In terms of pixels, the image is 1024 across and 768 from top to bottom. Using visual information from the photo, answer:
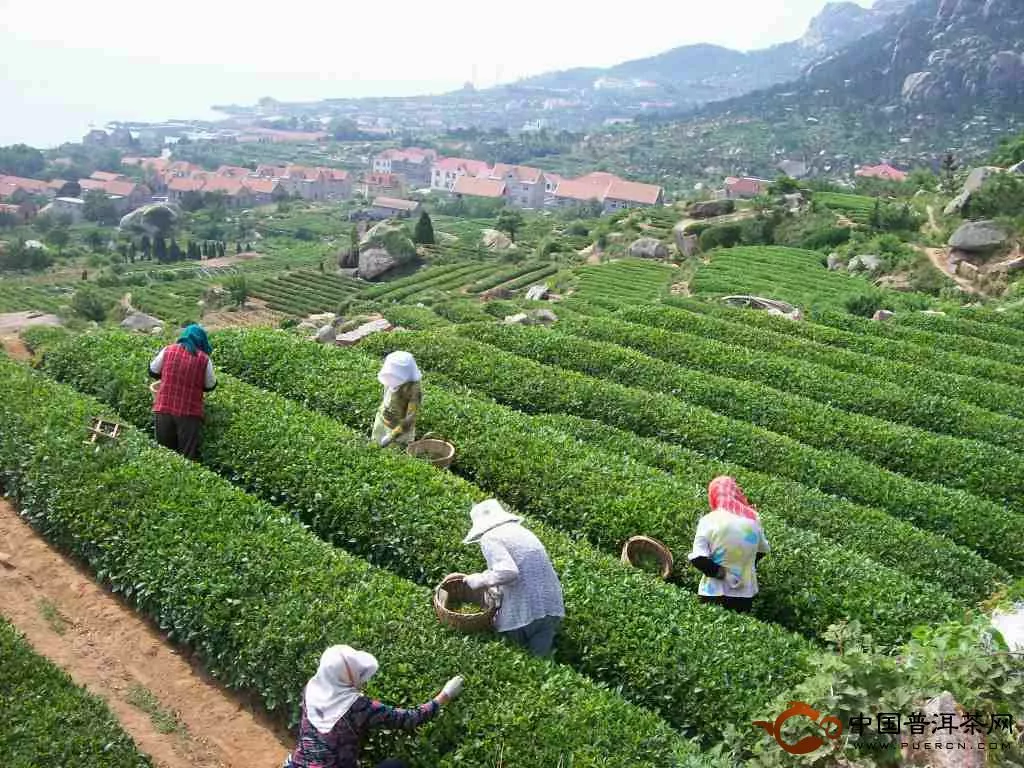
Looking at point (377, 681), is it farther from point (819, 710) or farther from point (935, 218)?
point (935, 218)

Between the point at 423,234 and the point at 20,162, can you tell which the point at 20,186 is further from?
the point at 423,234

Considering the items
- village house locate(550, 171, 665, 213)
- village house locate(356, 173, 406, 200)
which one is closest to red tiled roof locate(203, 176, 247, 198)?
village house locate(356, 173, 406, 200)

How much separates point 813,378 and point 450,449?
897 centimetres

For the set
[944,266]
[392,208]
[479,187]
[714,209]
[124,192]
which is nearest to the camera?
[944,266]

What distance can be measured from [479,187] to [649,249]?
119657 mm

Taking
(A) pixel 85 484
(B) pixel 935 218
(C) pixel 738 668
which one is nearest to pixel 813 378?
(C) pixel 738 668

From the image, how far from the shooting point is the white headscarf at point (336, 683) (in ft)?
18.6

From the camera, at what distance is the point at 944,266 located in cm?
3647

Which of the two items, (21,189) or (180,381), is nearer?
(180,381)

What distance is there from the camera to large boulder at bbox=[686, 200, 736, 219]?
56.7m

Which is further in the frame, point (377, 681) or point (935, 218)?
point (935, 218)

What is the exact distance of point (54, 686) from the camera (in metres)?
6.80

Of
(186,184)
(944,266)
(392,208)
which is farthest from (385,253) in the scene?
(186,184)

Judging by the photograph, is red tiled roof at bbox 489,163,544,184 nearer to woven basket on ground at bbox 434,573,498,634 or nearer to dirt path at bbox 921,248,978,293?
dirt path at bbox 921,248,978,293
